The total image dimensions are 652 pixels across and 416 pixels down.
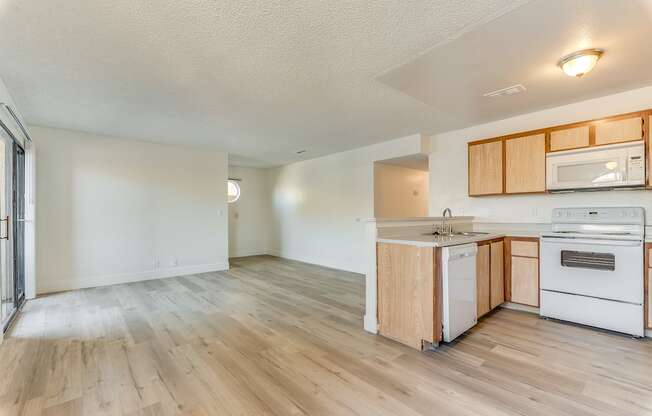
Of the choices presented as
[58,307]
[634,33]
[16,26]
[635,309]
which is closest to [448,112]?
[634,33]

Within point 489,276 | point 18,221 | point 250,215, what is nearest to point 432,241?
point 489,276

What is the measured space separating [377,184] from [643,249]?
366cm

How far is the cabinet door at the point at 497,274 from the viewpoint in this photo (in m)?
3.37

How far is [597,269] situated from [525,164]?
1.39m

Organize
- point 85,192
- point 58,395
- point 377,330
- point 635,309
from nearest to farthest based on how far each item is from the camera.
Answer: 1. point 58,395
2. point 635,309
3. point 377,330
4. point 85,192

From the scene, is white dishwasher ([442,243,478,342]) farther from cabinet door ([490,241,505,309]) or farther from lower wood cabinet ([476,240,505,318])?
cabinet door ([490,241,505,309])

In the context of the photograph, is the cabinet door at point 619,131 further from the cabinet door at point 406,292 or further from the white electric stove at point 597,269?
the cabinet door at point 406,292

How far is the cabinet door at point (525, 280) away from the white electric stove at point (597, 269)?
0.10 m

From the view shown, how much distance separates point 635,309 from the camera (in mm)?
2723

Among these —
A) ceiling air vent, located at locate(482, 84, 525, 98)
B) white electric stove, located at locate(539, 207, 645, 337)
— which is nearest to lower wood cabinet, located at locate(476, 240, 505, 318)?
white electric stove, located at locate(539, 207, 645, 337)

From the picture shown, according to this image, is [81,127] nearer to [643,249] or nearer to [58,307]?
[58,307]

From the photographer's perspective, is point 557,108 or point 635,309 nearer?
point 635,309

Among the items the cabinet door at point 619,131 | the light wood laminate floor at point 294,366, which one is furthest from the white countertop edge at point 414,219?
the cabinet door at point 619,131

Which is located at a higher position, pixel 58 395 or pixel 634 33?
pixel 634 33
